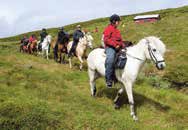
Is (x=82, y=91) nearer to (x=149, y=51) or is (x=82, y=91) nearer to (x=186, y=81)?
(x=149, y=51)

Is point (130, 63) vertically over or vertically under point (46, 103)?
over

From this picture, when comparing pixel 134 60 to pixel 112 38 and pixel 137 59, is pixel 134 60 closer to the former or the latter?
pixel 137 59

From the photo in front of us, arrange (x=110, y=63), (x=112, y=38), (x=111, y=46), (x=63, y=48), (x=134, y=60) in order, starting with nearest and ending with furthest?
(x=134, y=60) → (x=110, y=63) → (x=112, y=38) → (x=111, y=46) → (x=63, y=48)

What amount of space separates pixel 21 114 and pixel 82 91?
4.85 m

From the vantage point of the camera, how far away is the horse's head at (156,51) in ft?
45.6

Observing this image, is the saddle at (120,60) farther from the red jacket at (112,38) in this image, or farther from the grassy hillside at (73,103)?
the grassy hillside at (73,103)

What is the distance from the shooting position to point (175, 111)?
50.1ft

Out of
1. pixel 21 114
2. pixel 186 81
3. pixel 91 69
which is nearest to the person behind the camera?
pixel 21 114

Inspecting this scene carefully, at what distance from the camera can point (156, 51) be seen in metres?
14.1

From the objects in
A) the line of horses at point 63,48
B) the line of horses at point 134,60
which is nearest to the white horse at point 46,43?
the line of horses at point 63,48

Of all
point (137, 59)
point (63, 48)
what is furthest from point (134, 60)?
point (63, 48)

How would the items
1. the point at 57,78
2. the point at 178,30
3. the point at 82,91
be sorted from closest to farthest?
the point at 82,91 → the point at 57,78 → the point at 178,30

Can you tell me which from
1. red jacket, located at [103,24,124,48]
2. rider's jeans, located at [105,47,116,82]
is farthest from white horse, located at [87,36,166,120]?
red jacket, located at [103,24,124,48]

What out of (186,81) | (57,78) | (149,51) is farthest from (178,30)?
(149,51)
